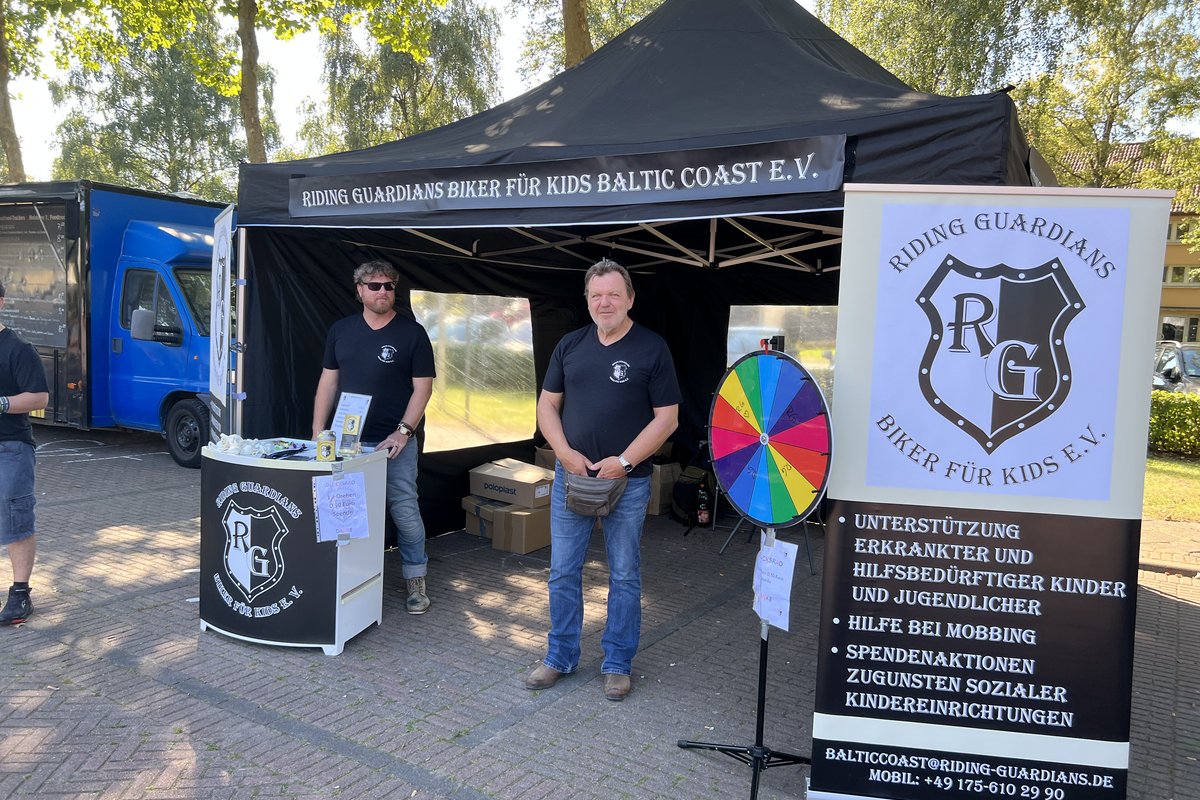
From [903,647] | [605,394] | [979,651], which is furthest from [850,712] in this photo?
[605,394]

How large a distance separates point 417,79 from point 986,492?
21026mm

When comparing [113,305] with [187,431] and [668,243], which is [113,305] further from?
[668,243]

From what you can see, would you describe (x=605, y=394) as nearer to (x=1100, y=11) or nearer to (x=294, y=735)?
(x=294, y=735)

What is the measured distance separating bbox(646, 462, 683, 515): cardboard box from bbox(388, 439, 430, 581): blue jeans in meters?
3.01

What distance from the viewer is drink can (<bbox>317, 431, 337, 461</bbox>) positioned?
13.0 ft

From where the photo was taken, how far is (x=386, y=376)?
178 inches

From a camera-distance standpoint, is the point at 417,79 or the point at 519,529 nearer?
the point at 519,529

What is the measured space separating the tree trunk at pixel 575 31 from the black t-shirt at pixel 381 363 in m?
7.01

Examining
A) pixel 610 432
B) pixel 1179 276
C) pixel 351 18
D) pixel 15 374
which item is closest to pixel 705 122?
pixel 610 432

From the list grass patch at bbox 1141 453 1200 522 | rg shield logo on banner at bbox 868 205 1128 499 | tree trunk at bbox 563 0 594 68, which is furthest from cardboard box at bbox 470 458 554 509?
tree trunk at bbox 563 0 594 68

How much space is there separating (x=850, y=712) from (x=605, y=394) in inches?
61.0

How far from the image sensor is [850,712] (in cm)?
288

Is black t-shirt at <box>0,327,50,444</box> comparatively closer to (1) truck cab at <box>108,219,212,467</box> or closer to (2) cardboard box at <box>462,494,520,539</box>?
(2) cardboard box at <box>462,494,520,539</box>

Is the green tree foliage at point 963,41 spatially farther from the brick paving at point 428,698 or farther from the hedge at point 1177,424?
the brick paving at point 428,698
